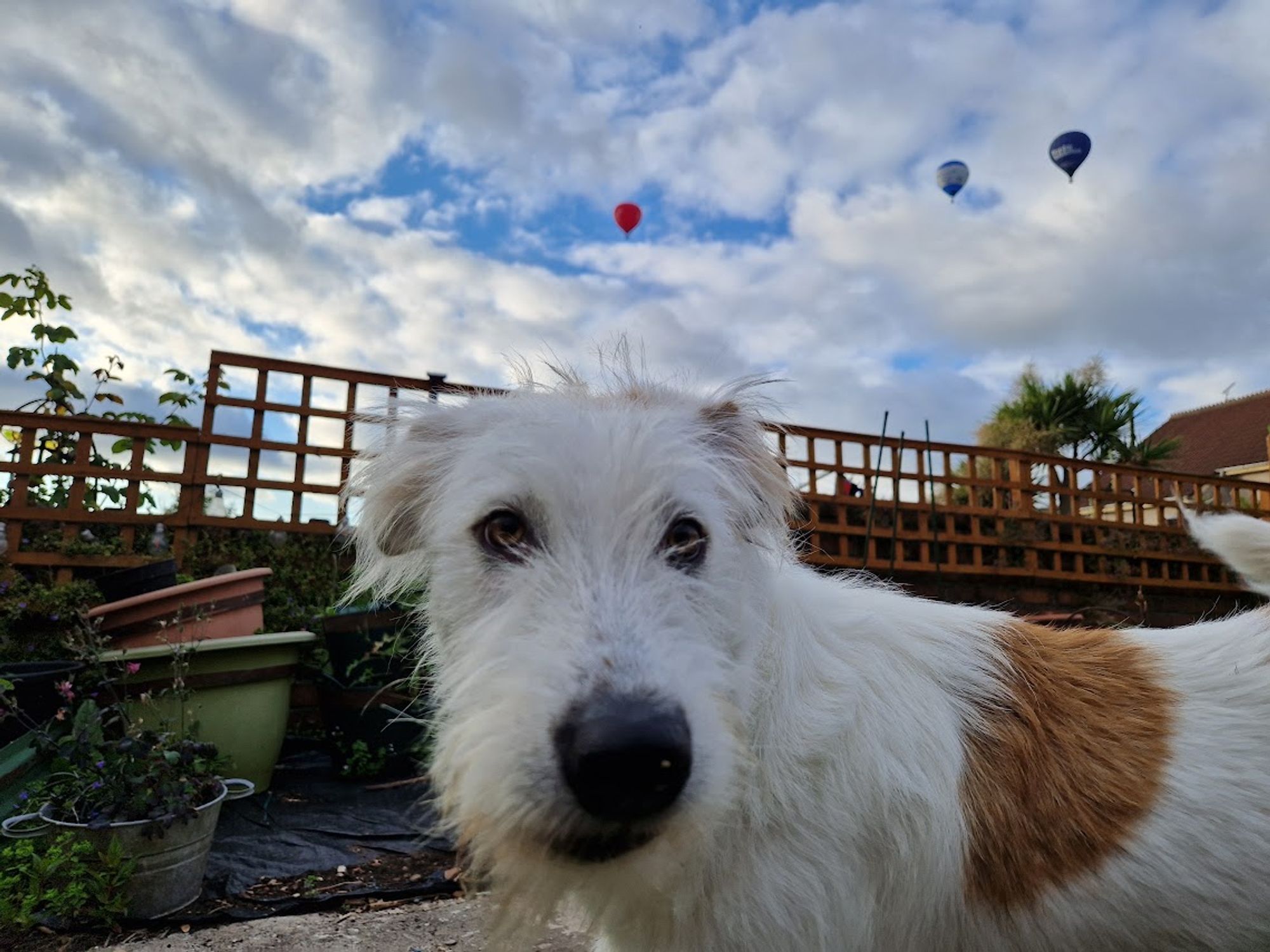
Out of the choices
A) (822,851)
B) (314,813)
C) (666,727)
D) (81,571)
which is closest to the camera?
(666,727)

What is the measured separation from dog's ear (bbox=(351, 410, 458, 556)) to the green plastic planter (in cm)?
261

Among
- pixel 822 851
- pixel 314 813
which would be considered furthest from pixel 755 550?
pixel 314 813

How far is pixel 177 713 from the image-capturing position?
410 centimetres


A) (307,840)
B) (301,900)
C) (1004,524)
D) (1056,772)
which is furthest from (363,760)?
(1004,524)

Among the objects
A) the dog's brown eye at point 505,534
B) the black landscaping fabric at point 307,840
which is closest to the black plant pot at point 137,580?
the black landscaping fabric at point 307,840

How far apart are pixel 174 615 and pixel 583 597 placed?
4215mm

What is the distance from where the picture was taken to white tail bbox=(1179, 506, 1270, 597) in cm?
227

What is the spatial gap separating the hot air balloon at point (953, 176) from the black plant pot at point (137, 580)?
717 inches

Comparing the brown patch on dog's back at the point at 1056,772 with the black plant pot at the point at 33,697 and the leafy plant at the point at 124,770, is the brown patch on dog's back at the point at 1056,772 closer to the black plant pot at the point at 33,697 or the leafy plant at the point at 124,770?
the leafy plant at the point at 124,770

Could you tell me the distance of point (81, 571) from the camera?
21.6 feet

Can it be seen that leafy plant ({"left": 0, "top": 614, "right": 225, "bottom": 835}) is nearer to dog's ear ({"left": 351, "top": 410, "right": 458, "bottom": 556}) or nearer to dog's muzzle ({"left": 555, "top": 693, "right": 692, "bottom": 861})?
dog's ear ({"left": 351, "top": 410, "right": 458, "bottom": 556})

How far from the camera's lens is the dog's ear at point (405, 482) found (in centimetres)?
193

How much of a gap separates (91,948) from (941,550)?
10648 millimetres

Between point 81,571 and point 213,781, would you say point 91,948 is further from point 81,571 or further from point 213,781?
point 81,571
